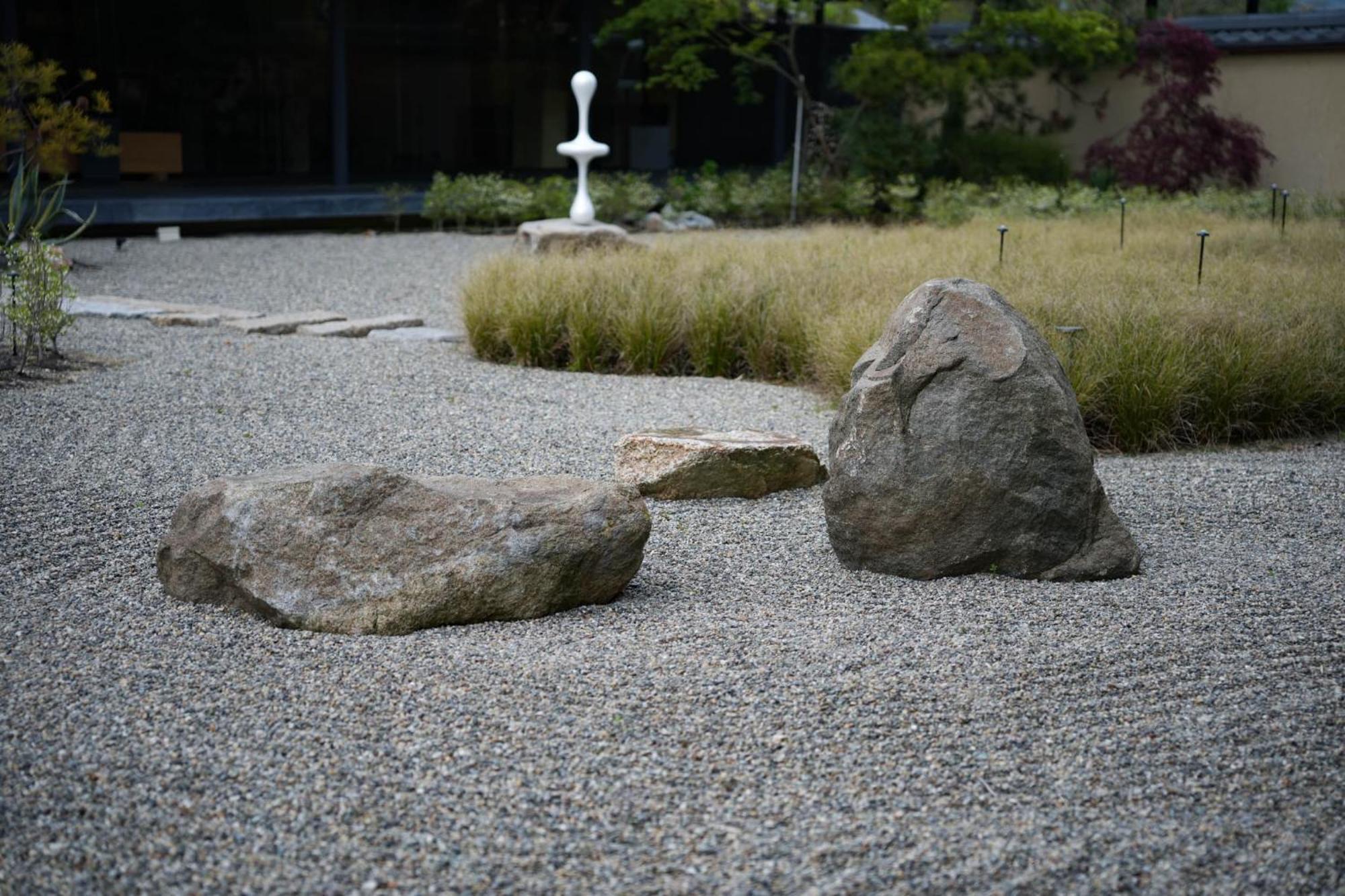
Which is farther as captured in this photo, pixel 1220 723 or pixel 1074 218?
pixel 1074 218

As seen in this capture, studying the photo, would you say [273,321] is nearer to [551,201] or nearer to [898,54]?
[551,201]

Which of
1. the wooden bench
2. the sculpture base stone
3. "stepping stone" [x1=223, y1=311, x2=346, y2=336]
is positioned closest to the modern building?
the wooden bench

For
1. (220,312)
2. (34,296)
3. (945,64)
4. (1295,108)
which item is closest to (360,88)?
(945,64)

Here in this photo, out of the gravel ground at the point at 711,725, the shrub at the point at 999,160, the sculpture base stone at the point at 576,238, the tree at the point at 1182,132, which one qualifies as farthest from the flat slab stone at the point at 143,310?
the tree at the point at 1182,132

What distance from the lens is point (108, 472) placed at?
14.3ft

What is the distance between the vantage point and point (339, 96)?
1287cm

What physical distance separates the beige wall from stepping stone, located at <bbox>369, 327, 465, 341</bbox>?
1020 cm

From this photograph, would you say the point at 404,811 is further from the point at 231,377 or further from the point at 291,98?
the point at 291,98

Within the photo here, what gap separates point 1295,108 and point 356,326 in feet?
37.8

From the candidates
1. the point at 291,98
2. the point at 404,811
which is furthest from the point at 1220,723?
the point at 291,98

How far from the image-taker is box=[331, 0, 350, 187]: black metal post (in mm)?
12727

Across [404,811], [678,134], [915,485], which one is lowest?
[404,811]

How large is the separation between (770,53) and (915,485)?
544 inches

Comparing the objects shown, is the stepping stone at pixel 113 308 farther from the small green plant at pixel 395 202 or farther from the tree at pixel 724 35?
the tree at pixel 724 35
